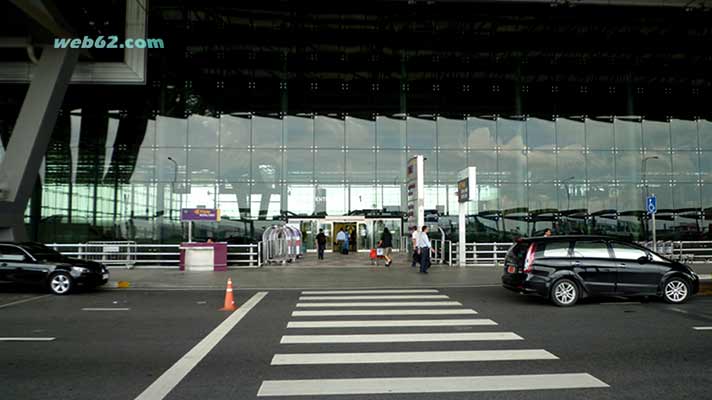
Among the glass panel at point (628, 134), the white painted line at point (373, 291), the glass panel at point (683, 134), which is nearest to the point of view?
the white painted line at point (373, 291)

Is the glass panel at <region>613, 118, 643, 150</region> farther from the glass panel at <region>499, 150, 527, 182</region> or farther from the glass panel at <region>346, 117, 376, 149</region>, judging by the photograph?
the glass panel at <region>346, 117, 376, 149</region>

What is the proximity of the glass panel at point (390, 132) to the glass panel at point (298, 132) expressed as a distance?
4345 millimetres

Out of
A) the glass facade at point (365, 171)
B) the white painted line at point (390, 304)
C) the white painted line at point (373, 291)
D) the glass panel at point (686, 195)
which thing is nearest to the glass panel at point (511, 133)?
the glass facade at point (365, 171)

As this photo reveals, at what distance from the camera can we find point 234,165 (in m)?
29.7

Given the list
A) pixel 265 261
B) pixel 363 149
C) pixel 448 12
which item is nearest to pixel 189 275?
pixel 265 261

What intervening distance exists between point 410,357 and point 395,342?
898 mm

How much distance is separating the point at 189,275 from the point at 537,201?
2213 cm

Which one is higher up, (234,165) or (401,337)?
(234,165)

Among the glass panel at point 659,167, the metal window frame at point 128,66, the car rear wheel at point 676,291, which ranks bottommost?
the car rear wheel at point 676,291

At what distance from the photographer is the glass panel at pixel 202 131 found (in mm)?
29641

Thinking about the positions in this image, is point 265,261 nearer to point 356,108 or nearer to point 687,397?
point 356,108

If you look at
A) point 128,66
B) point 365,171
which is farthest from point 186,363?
point 365,171

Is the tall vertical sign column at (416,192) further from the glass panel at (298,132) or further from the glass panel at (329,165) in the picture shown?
the glass panel at (298,132)

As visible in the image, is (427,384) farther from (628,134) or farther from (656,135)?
(656,135)
